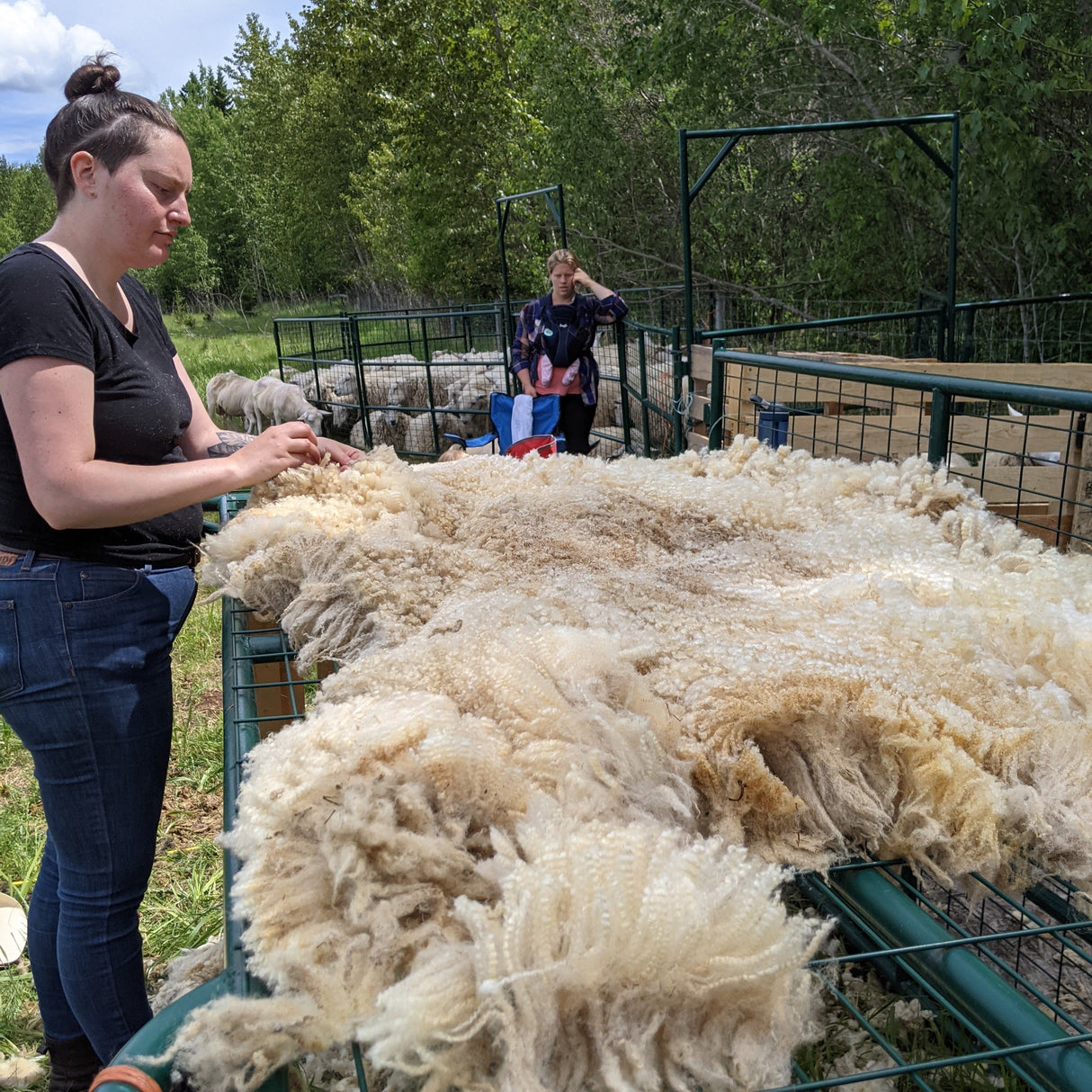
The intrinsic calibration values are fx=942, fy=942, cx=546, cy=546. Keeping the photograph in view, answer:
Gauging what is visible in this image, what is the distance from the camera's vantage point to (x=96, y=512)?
129 cm

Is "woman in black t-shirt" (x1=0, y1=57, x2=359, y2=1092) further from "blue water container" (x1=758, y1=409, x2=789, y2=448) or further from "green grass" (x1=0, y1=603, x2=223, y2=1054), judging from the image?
"blue water container" (x1=758, y1=409, x2=789, y2=448)

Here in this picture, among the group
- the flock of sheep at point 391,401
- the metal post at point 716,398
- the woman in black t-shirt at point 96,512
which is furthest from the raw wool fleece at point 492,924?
the flock of sheep at point 391,401

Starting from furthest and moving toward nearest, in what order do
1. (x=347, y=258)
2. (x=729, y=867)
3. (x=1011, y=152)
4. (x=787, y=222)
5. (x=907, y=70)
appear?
(x=347, y=258), (x=787, y=222), (x=907, y=70), (x=1011, y=152), (x=729, y=867)

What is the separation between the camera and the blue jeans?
1.37m

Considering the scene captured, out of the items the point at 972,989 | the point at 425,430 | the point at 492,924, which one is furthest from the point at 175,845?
the point at 425,430

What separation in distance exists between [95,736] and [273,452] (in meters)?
0.50

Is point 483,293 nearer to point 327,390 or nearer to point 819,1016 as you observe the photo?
point 327,390

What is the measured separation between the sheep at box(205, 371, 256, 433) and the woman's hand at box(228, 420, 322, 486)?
29.9 feet

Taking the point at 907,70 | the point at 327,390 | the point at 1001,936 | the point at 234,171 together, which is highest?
the point at 234,171

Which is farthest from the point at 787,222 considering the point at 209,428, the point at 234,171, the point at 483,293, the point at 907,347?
the point at 234,171

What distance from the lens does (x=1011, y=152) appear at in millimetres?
6195

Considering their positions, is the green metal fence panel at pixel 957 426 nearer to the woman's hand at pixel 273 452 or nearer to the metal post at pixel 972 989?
the metal post at pixel 972 989

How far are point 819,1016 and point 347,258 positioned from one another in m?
29.3

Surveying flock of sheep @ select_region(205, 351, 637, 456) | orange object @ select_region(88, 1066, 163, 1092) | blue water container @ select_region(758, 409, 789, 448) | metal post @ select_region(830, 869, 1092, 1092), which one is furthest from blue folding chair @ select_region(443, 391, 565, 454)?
orange object @ select_region(88, 1066, 163, 1092)
